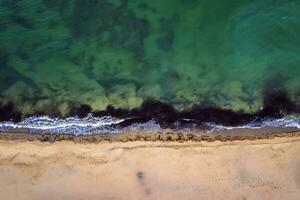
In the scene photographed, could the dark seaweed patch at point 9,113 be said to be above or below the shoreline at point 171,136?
above

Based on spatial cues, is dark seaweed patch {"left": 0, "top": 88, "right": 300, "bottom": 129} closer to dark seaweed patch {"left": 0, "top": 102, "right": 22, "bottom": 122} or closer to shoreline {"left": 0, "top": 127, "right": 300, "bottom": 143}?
dark seaweed patch {"left": 0, "top": 102, "right": 22, "bottom": 122}

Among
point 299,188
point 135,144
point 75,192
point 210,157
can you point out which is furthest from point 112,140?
point 299,188

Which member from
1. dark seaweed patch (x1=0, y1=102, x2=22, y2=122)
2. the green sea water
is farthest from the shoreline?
the green sea water

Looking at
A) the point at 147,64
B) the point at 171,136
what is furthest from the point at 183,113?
the point at 147,64

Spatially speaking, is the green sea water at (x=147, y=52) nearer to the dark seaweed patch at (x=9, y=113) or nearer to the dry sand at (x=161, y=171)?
the dark seaweed patch at (x=9, y=113)

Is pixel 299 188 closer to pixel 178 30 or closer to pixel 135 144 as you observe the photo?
pixel 135 144

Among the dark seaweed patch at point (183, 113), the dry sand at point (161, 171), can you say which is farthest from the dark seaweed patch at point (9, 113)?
the dry sand at point (161, 171)
